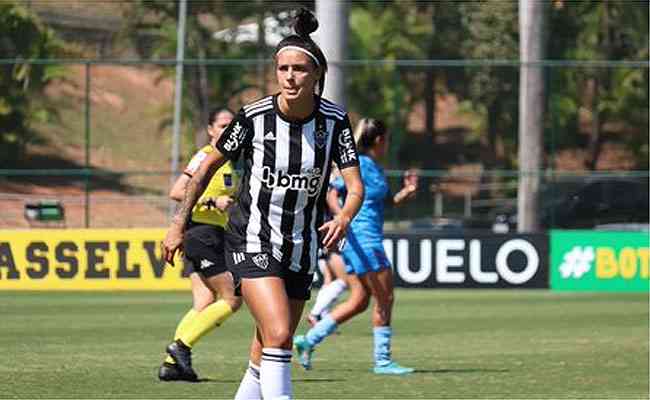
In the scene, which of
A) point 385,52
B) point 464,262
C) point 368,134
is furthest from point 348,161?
point 385,52

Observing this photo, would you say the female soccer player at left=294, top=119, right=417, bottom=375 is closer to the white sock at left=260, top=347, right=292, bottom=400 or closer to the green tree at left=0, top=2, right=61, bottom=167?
the white sock at left=260, top=347, right=292, bottom=400

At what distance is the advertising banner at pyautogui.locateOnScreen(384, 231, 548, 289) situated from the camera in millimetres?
23375

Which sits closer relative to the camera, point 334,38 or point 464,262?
point 334,38

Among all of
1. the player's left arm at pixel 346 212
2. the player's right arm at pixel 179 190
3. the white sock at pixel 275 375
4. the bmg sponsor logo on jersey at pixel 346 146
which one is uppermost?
the bmg sponsor logo on jersey at pixel 346 146

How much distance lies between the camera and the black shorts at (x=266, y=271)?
7.72 metres

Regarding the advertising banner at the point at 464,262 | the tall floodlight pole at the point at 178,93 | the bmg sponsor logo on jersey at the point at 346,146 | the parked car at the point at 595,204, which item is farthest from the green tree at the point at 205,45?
the bmg sponsor logo on jersey at the point at 346,146

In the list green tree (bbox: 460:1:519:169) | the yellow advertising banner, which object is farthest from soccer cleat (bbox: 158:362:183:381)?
green tree (bbox: 460:1:519:169)

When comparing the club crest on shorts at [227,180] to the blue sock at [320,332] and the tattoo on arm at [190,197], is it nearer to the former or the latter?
the blue sock at [320,332]

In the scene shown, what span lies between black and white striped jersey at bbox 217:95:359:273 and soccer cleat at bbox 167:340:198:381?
367 centimetres

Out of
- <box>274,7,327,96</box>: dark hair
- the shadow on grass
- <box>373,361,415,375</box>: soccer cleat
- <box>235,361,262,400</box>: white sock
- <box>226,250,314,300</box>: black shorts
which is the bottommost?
the shadow on grass

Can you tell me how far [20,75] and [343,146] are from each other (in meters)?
22.8

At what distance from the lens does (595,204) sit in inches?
1145

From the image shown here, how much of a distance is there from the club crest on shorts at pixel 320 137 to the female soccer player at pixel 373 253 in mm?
4341

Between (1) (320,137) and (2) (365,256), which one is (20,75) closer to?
(2) (365,256)
